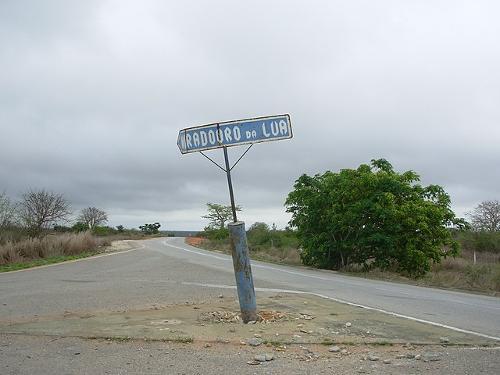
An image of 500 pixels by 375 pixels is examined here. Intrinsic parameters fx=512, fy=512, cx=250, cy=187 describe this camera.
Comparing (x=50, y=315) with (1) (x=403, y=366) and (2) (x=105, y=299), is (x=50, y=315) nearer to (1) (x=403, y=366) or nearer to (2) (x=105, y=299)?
(2) (x=105, y=299)

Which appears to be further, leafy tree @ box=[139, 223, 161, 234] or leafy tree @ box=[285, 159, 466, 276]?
leafy tree @ box=[139, 223, 161, 234]

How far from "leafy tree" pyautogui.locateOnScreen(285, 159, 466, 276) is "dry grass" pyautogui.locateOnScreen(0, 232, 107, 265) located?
1383 centimetres

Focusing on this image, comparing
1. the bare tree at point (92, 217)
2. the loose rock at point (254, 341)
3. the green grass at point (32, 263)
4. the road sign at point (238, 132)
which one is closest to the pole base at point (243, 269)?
the loose rock at point (254, 341)

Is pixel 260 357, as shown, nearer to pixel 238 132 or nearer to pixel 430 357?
pixel 430 357

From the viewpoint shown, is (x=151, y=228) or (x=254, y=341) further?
→ (x=151, y=228)

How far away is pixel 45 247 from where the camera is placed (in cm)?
2731

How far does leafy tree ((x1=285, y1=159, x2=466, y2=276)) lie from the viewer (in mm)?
24953

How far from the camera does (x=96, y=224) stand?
97625 mm

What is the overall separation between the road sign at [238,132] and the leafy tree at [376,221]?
17.7 meters

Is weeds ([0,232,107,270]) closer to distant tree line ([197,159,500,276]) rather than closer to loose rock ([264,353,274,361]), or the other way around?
distant tree line ([197,159,500,276])

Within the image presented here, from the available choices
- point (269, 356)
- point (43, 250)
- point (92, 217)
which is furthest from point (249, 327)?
point (92, 217)

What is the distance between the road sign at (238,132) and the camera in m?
8.06

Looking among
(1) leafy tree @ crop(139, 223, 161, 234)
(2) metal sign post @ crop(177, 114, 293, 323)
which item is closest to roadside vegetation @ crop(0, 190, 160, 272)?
(2) metal sign post @ crop(177, 114, 293, 323)

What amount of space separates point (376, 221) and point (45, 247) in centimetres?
1748
